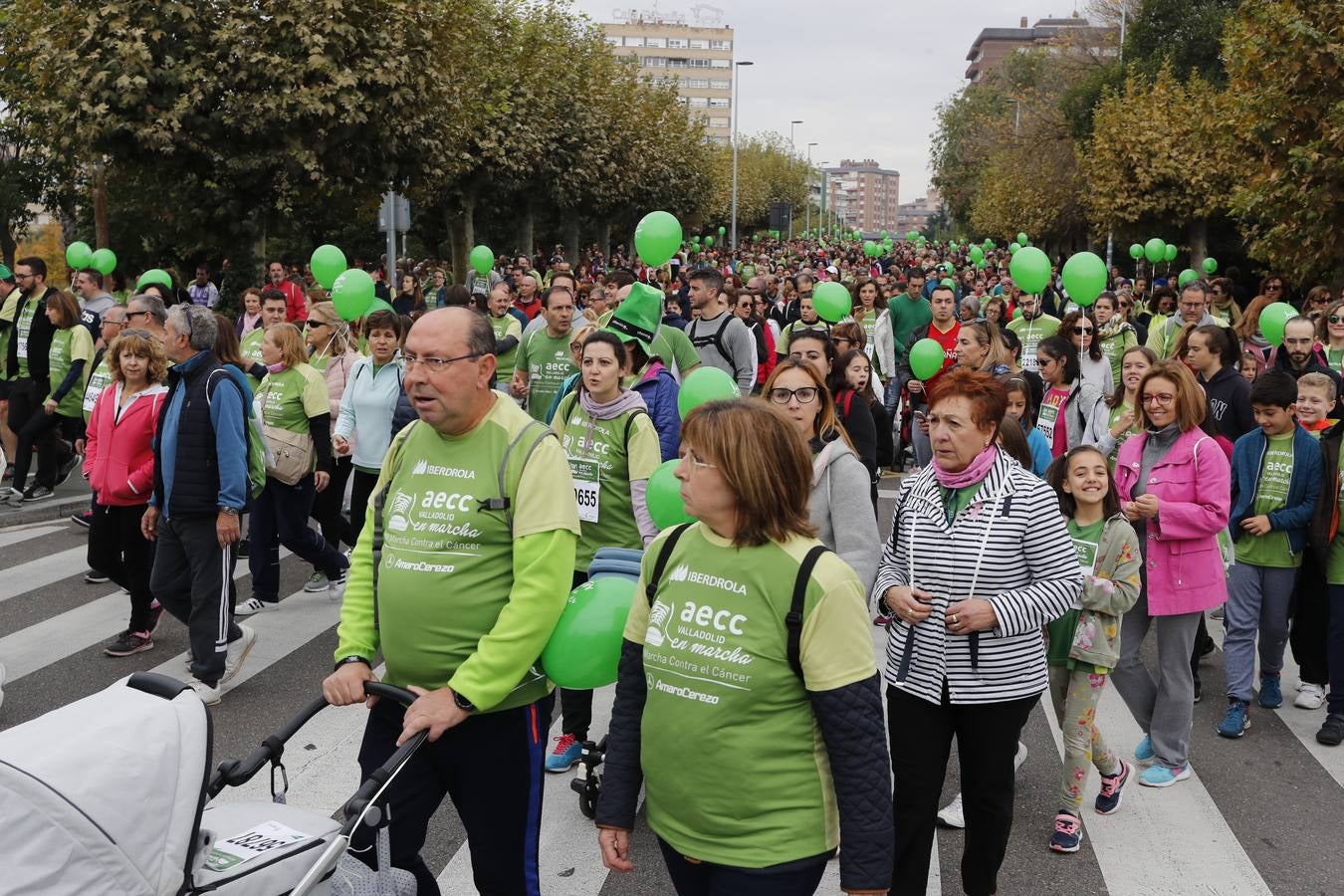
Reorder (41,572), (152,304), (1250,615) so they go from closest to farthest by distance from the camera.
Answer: (1250,615), (152,304), (41,572)

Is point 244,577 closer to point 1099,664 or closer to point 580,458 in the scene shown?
point 580,458

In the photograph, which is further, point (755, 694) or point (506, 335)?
point (506, 335)

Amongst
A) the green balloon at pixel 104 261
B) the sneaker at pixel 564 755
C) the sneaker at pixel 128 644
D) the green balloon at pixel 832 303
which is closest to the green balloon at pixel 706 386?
the sneaker at pixel 564 755

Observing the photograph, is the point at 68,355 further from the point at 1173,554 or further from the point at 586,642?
the point at 1173,554

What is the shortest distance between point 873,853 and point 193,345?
15.2 ft

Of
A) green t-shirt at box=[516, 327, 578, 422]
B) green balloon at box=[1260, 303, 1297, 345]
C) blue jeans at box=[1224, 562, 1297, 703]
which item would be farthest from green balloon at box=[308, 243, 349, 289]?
blue jeans at box=[1224, 562, 1297, 703]

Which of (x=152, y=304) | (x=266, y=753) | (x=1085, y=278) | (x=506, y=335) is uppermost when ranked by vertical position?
(x=1085, y=278)

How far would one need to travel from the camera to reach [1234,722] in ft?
20.7

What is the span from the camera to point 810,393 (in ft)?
15.7

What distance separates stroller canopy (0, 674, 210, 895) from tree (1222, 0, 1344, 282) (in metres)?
14.4

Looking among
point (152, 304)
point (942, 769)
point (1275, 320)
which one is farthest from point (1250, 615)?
point (152, 304)

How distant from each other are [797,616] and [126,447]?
531cm

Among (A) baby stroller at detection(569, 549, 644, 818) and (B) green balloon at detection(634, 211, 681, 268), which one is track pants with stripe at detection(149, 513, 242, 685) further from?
(B) green balloon at detection(634, 211, 681, 268)

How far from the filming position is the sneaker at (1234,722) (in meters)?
6.28
